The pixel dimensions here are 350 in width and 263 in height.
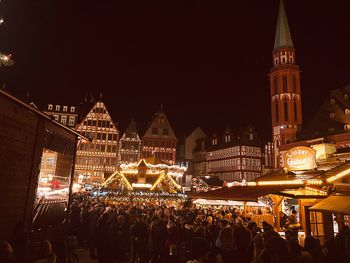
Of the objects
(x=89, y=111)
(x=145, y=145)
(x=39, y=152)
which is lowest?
(x=39, y=152)

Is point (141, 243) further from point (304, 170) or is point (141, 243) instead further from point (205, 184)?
point (205, 184)

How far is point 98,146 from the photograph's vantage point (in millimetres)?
56250

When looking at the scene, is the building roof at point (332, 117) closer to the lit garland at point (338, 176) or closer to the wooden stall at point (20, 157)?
the lit garland at point (338, 176)

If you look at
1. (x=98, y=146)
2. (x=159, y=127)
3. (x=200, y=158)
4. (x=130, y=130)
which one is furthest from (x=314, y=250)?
(x=200, y=158)

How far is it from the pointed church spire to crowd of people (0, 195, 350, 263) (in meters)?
56.8

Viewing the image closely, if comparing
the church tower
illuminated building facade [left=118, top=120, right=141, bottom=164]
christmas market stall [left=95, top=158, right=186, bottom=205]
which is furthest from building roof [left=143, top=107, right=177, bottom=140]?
christmas market stall [left=95, top=158, right=186, bottom=205]

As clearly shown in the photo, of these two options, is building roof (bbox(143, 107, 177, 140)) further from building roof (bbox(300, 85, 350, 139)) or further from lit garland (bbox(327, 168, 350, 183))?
lit garland (bbox(327, 168, 350, 183))

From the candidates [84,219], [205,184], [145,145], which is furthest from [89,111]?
[84,219]

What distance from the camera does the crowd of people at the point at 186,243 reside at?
17.7ft

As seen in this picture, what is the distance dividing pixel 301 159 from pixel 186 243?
749 centimetres

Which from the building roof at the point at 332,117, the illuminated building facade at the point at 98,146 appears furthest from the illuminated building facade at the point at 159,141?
the building roof at the point at 332,117

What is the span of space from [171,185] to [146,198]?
9.55 ft

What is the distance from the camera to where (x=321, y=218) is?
13234mm

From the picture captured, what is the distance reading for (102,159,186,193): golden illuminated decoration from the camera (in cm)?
2624
